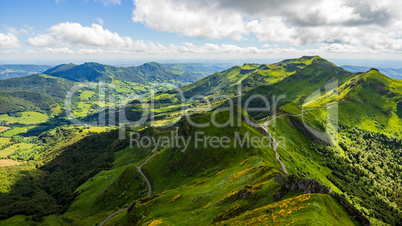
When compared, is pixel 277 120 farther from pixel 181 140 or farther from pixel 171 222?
pixel 171 222

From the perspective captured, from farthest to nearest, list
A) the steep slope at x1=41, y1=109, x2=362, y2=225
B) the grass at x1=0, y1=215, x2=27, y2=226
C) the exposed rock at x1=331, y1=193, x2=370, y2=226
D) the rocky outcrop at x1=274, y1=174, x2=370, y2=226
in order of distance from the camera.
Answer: the grass at x1=0, y1=215, x2=27, y2=226 < the steep slope at x1=41, y1=109, x2=362, y2=225 < the rocky outcrop at x1=274, y1=174, x2=370, y2=226 < the exposed rock at x1=331, y1=193, x2=370, y2=226

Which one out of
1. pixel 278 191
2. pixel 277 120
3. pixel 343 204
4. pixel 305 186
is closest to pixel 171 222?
pixel 278 191

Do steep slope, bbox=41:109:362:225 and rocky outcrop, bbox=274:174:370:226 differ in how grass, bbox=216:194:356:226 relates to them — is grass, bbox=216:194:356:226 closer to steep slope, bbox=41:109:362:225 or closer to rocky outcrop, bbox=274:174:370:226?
steep slope, bbox=41:109:362:225

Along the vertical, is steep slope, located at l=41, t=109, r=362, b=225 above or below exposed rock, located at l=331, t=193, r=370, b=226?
below

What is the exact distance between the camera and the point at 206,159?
13388 cm

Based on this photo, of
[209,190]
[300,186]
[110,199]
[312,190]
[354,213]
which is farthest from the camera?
[110,199]

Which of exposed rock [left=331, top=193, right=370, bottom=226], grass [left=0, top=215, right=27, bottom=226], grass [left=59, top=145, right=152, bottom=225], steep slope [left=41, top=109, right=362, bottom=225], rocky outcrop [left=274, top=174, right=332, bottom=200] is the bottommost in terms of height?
grass [left=0, top=215, right=27, bottom=226]

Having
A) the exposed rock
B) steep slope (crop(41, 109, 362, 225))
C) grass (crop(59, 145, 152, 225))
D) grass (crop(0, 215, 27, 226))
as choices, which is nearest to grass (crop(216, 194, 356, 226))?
steep slope (crop(41, 109, 362, 225))

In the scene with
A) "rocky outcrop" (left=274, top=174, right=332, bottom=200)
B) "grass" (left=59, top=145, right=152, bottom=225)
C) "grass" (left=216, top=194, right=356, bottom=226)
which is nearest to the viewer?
"grass" (left=216, top=194, right=356, bottom=226)

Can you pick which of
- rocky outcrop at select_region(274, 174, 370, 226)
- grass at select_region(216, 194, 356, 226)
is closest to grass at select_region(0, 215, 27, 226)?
grass at select_region(216, 194, 356, 226)

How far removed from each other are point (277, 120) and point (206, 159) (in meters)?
99.3

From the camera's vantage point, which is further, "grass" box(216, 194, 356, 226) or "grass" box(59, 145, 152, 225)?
"grass" box(59, 145, 152, 225)

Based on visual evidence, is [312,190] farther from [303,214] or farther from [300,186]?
[303,214]

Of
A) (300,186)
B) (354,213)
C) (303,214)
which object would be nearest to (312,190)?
(300,186)
